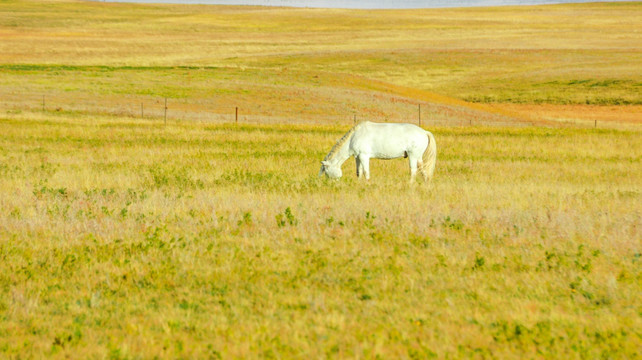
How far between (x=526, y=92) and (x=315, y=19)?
90.0 meters

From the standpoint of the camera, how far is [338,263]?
9992mm

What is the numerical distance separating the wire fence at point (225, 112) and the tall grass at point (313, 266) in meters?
28.0

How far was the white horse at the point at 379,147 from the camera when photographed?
59.1 feet

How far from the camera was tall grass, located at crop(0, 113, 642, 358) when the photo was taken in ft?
24.1

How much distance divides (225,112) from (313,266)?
143ft

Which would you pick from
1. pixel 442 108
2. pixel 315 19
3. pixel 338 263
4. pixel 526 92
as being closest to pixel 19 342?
pixel 338 263

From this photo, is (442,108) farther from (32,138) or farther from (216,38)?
(216,38)

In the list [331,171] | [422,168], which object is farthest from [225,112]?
[331,171]

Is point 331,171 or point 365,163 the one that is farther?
point 365,163

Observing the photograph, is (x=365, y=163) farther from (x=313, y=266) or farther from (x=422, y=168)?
(x=313, y=266)

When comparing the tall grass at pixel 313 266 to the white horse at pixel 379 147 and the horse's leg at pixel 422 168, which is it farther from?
the horse's leg at pixel 422 168

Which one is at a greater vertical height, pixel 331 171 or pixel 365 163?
pixel 365 163

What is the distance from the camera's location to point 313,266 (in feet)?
32.3

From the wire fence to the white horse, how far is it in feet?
92.6
